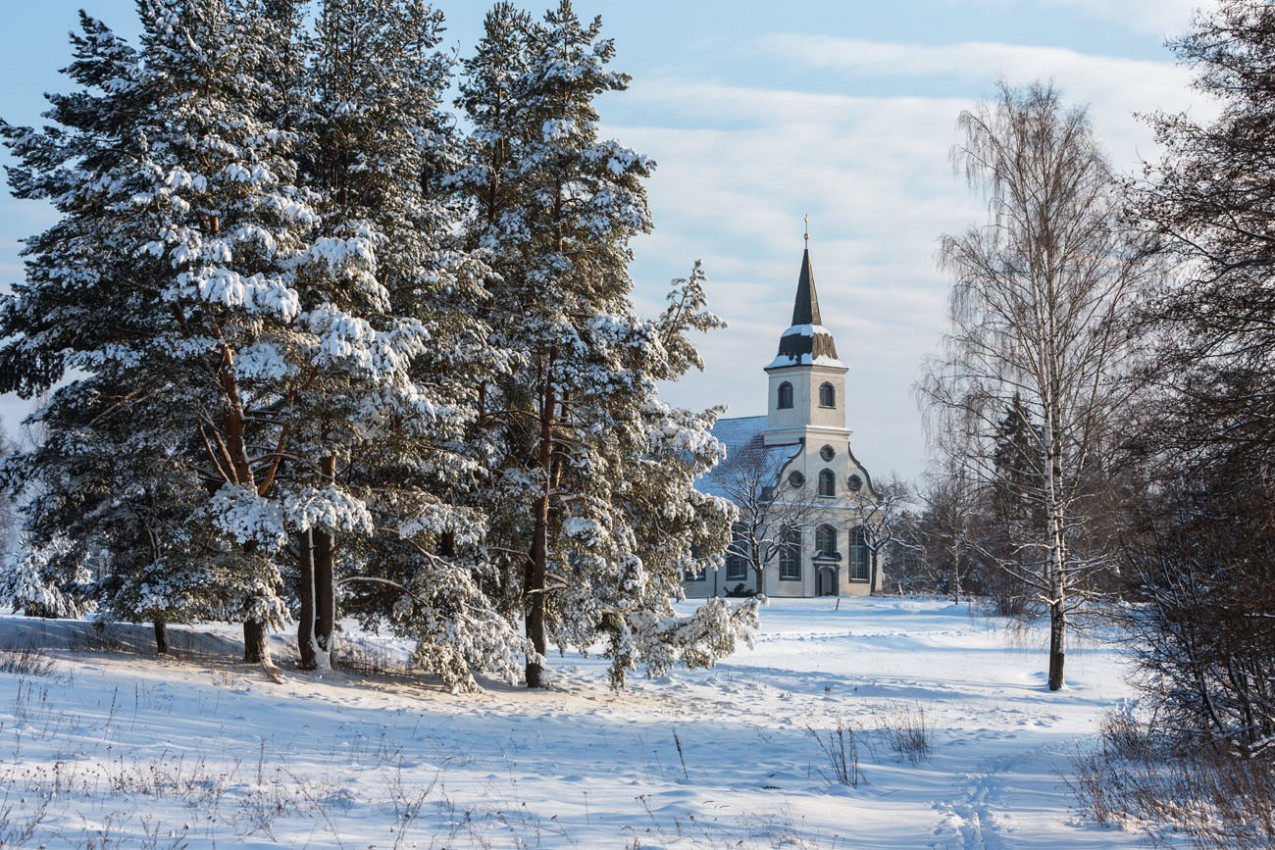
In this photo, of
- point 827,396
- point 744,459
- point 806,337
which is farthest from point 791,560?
point 806,337

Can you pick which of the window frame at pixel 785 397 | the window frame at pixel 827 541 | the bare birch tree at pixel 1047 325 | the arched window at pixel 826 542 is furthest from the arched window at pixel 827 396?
the bare birch tree at pixel 1047 325

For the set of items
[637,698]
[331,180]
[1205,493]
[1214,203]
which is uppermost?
[331,180]

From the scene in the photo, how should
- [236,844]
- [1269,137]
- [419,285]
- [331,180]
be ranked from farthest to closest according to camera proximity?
[331,180]
[419,285]
[1269,137]
[236,844]

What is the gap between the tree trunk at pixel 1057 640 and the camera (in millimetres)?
19984

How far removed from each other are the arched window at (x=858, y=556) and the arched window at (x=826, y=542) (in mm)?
1749

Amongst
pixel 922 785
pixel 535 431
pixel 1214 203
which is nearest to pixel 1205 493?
pixel 1214 203

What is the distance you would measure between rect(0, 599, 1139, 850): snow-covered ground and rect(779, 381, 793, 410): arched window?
47.6 m

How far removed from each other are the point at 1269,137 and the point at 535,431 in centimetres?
1163

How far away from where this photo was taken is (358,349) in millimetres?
13148

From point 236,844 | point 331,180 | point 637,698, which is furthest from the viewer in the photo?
point 637,698

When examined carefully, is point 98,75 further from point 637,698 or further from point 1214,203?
Result: point 1214,203

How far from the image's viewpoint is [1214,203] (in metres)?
9.95

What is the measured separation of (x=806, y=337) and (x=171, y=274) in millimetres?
55494

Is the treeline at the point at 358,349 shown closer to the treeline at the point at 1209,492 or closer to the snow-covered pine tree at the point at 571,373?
the snow-covered pine tree at the point at 571,373
